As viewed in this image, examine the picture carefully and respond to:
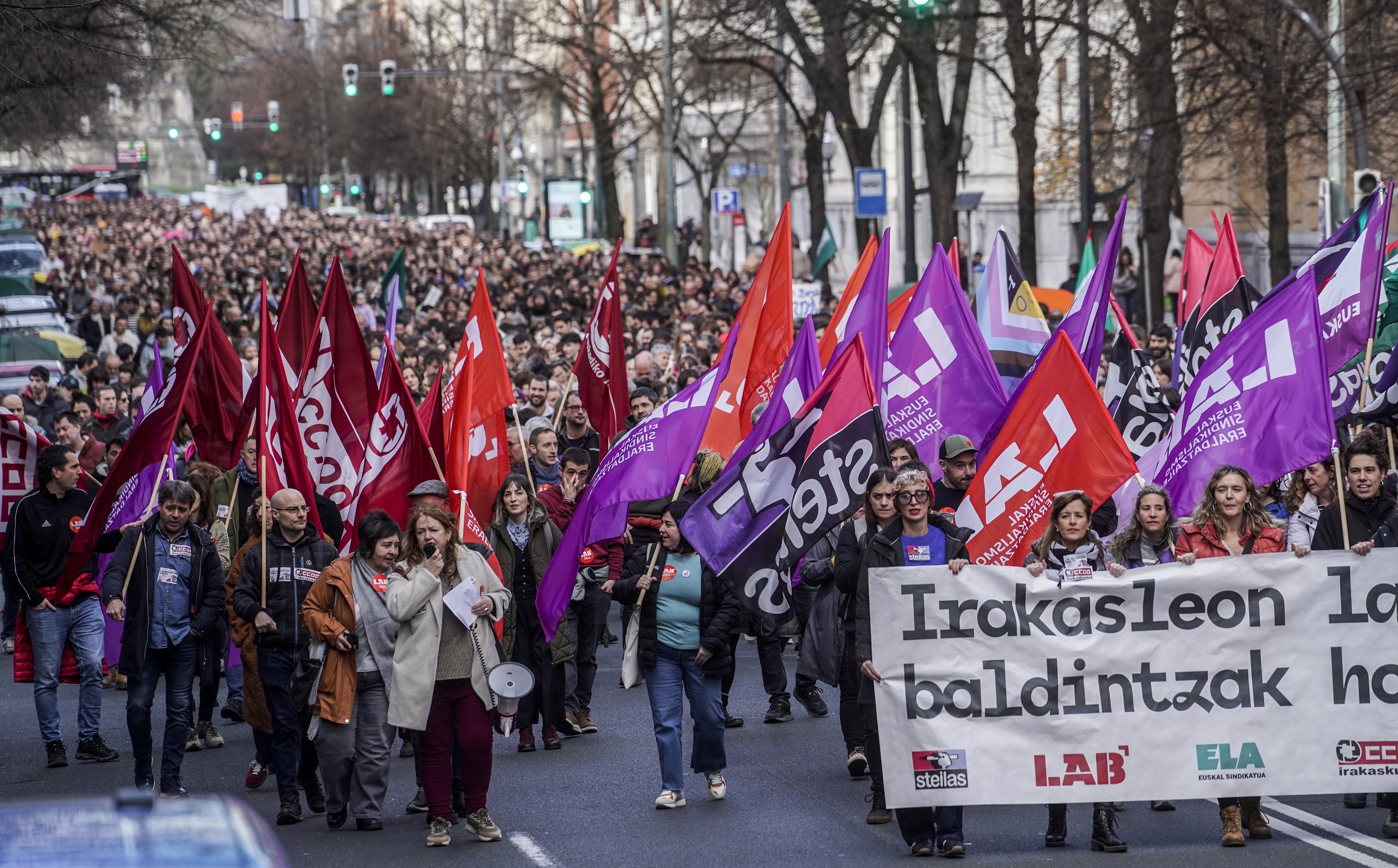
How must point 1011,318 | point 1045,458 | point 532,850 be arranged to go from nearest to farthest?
1. point 532,850
2. point 1045,458
3. point 1011,318

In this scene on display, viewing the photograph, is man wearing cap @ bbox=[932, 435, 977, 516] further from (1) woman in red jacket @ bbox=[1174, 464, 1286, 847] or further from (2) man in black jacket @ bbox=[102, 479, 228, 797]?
(2) man in black jacket @ bbox=[102, 479, 228, 797]

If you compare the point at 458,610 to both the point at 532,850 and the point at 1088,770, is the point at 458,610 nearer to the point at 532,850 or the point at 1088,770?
the point at 532,850

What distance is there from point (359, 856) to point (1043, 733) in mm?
3006

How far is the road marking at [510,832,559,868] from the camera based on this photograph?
8.49 meters

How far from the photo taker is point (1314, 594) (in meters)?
8.38

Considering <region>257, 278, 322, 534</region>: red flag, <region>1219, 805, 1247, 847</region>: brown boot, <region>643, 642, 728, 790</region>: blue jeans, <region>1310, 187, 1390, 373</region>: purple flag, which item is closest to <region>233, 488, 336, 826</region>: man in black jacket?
<region>257, 278, 322, 534</region>: red flag

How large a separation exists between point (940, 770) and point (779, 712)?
3.27 meters

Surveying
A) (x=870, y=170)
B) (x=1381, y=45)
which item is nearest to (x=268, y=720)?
(x=1381, y=45)

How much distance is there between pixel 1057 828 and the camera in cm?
846

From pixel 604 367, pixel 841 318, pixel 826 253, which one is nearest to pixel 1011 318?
pixel 841 318

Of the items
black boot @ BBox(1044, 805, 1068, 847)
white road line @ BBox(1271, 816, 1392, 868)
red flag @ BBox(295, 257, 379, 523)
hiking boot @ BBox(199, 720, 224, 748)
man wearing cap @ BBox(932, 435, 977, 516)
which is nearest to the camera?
white road line @ BBox(1271, 816, 1392, 868)

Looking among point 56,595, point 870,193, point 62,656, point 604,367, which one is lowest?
point 62,656

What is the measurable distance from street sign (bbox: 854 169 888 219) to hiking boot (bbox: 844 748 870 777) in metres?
18.8

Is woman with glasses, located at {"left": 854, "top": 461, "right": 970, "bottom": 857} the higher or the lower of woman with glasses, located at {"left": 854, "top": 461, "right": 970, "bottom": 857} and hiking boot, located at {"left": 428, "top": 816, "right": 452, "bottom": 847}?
the higher
